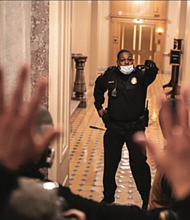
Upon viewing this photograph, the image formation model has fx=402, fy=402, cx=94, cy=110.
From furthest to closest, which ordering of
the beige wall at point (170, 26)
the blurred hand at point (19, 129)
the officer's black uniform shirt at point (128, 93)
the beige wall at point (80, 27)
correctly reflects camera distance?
the beige wall at point (170, 26)
the beige wall at point (80, 27)
the officer's black uniform shirt at point (128, 93)
the blurred hand at point (19, 129)

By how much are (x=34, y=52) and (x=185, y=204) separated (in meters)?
3.02

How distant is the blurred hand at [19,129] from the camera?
1071 mm

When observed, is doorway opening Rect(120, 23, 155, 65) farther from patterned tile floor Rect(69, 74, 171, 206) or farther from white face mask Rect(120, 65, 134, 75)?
white face mask Rect(120, 65, 134, 75)

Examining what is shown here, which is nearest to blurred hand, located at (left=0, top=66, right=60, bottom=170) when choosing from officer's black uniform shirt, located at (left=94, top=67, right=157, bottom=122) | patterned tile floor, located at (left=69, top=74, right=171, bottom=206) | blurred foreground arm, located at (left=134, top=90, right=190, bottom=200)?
blurred foreground arm, located at (left=134, top=90, right=190, bottom=200)

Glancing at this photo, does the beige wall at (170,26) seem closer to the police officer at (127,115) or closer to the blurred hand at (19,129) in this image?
the police officer at (127,115)

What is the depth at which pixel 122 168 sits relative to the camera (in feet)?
20.3

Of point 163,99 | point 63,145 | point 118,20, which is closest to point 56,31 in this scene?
point 63,145

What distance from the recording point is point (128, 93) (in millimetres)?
4422

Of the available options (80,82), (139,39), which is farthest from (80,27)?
(139,39)

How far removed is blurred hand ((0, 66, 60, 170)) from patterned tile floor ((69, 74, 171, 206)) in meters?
3.15

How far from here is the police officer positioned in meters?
4.44

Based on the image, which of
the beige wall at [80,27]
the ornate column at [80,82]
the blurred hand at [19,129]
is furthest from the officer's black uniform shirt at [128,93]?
the beige wall at [80,27]

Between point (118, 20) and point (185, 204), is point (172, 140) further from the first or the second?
point (118, 20)

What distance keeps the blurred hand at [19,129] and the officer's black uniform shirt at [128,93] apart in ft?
11.0
